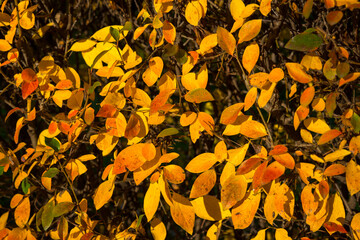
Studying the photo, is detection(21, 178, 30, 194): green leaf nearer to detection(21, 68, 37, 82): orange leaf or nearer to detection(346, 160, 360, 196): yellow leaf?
detection(21, 68, 37, 82): orange leaf

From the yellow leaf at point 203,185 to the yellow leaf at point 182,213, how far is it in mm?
84

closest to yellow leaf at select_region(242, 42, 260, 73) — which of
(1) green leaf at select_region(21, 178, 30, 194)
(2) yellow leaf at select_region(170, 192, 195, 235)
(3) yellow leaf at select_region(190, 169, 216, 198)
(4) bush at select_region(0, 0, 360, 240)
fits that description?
(4) bush at select_region(0, 0, 360, 240)

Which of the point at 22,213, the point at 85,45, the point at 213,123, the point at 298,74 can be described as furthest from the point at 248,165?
the point at 22,213

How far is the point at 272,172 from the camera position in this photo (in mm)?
1035

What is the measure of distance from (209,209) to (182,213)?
0.09 metres

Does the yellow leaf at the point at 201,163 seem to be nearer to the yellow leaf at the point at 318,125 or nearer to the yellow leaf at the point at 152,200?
the yellow leaf at the point at 152,200

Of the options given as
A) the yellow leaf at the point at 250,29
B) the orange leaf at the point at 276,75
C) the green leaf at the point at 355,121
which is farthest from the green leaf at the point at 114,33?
the green leaf at the point at 355,121

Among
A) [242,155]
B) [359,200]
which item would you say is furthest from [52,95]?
[359,200]

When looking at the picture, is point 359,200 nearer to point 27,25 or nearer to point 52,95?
point 52,95

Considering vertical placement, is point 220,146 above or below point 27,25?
below

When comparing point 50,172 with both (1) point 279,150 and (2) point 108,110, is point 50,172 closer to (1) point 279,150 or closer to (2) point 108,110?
(2) point 108,110

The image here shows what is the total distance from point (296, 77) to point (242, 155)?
265mm

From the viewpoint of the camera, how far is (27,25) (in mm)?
1402

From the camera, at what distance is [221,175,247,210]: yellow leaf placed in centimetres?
108
